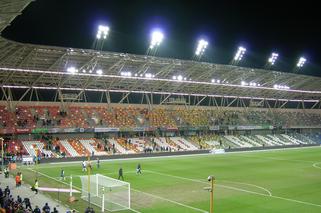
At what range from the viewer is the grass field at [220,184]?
27.4 m

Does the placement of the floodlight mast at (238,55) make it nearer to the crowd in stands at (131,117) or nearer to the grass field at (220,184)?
the crowd in stands at (131,117)

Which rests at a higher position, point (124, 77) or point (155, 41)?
point (155, 41)

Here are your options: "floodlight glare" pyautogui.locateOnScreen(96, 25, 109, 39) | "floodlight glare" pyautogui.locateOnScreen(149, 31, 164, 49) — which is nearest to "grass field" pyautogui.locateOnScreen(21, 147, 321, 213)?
"floodlight glare" pyautogui.locateOnScreen(96, 25, 109, 39)

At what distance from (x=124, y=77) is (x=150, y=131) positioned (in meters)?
15.8

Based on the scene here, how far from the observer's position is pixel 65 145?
63.1m

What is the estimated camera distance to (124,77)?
6519 cm

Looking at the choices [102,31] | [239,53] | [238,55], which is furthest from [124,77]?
[239,53]

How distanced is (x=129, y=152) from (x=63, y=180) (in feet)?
93.2

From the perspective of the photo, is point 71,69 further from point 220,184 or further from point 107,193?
point 107,193

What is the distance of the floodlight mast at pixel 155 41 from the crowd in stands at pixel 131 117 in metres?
17.9

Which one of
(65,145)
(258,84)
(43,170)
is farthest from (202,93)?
(43,170)

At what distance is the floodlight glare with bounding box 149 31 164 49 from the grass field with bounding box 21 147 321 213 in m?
18.1

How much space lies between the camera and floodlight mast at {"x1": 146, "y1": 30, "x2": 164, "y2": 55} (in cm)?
5750

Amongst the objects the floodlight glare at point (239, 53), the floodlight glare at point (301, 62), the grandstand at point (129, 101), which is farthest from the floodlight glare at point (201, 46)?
the floodlight glare at point (301, 62)
